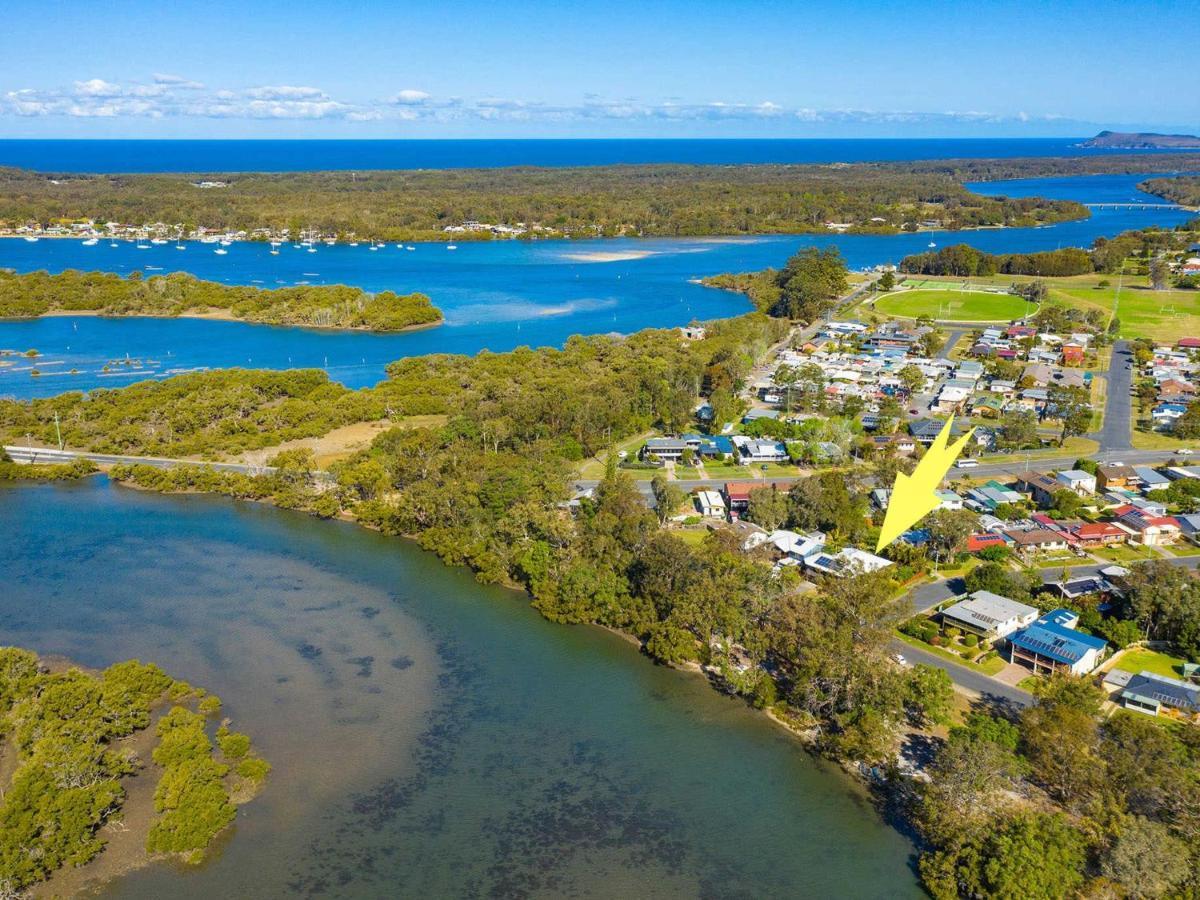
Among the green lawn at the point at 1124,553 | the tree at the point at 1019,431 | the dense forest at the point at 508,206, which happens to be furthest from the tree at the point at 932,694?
the dense forest at the point at 508,206

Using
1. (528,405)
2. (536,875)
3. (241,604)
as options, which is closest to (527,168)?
(528,405)

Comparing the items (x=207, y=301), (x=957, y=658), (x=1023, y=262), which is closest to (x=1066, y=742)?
(x=957, y=658)

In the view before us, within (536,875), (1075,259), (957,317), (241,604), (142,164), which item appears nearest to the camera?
(536,875)

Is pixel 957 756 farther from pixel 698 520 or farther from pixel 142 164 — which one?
pixel 142 164

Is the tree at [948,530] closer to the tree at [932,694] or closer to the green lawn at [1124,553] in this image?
the green lawn at [1124,553]

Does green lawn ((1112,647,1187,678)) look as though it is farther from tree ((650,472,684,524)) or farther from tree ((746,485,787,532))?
tree ((650,472,684,524))
